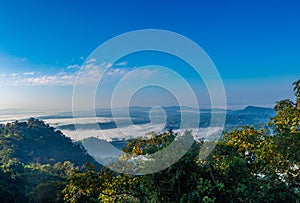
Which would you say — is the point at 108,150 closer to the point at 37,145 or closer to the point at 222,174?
the point at 222,174

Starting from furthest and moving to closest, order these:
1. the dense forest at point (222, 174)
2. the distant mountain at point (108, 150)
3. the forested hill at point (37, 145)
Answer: the forested hill at point (37, 145) < the distant mountain at point (108, 150) < the dense forest at point (222, 174)

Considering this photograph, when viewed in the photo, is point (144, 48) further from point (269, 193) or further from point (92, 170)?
point (269, 193)

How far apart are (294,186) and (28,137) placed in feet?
224

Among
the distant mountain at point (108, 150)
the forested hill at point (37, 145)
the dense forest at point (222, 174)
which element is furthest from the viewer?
the forested hill at point (37, 145)

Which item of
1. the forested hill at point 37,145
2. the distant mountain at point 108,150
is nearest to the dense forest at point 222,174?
the distant mountain at point 108,150

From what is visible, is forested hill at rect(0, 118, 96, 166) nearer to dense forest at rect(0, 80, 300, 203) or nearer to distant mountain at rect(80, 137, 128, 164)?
distant mountain at rect(80, 137, 128, 164)

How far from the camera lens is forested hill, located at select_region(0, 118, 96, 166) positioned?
5683 cm

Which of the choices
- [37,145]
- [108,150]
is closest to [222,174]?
[108,150]

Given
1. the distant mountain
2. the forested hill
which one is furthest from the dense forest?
the forested hill

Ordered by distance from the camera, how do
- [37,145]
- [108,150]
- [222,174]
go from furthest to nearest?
[37,145], [108,150], [222,174]

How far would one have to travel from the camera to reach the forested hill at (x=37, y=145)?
56.8m

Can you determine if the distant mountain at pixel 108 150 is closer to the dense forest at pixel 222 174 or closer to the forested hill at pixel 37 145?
the dense forest at pixel 222 174

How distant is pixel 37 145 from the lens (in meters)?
63.5

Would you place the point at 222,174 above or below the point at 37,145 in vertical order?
above
